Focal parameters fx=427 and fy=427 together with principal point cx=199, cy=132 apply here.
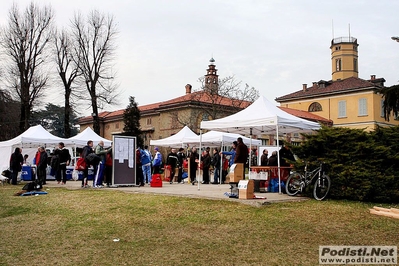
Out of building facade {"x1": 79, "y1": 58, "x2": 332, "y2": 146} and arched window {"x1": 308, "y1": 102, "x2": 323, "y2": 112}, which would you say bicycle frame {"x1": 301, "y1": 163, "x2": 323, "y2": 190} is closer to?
building facade {"x1": 79, "y1": 58, "x2": 332, "y2": 146}

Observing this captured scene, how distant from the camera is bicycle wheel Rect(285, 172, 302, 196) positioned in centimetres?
1190

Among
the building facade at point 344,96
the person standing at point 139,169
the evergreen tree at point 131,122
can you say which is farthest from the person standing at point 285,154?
the building facade at point 344,96

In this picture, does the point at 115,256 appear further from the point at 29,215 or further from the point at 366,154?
the point at 366,154

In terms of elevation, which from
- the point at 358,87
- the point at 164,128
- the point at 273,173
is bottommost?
the point at 273,173

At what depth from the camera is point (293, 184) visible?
12047 mm

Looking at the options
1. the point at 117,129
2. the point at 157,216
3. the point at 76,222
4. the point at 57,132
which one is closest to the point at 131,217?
the point at 157,216

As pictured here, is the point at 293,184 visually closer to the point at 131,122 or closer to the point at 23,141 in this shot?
the point at 23,141

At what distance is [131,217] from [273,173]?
19.5ft

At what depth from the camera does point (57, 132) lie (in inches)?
2653

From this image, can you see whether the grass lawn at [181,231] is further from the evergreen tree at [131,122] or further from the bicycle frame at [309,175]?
the evergreen tree at [131,122]

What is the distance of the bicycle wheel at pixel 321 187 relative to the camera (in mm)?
11148

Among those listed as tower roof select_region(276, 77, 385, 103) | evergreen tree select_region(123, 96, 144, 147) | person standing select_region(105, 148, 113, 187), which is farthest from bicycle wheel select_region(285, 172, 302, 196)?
tower roof select_region(276, 77, 385, 103)

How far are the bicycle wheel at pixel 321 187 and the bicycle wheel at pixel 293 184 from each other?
0.67 metres

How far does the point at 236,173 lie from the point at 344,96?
4905 centimetres
